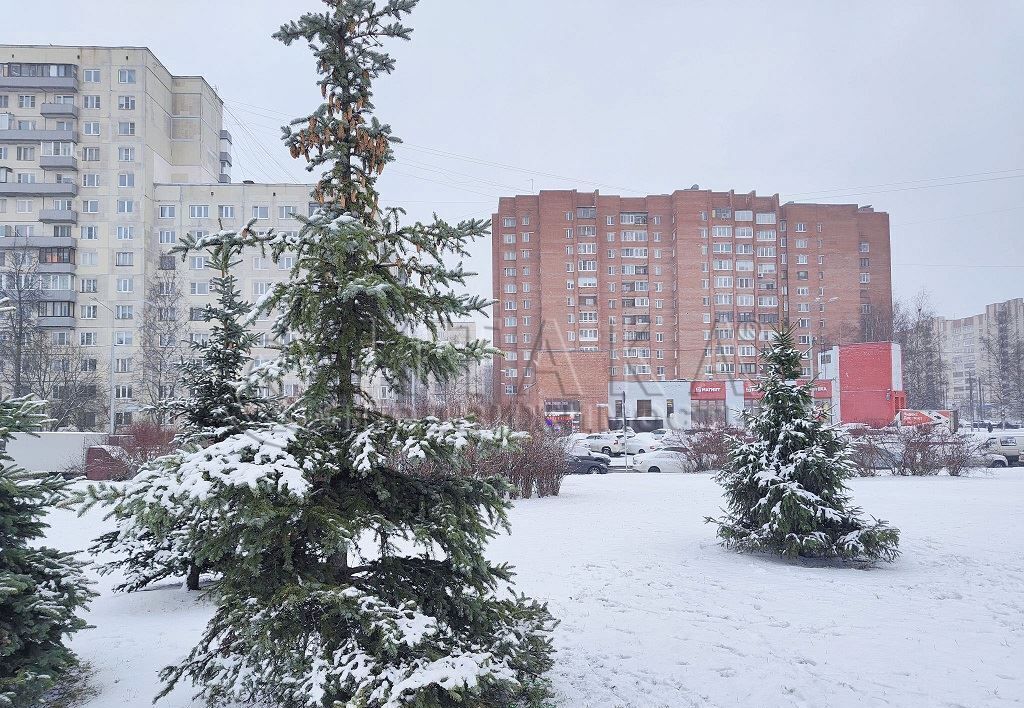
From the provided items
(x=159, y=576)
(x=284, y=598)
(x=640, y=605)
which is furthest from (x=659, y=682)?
(x=159, y=576)

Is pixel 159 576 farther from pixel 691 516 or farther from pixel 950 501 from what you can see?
pixel 950 501

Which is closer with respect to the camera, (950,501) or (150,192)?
(950,501)

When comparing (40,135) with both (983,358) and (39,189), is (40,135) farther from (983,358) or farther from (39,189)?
(983,358)

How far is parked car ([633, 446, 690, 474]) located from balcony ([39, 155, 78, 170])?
5239 centimetres

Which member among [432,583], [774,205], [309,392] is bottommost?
[432,583]

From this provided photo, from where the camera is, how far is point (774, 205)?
237 ft

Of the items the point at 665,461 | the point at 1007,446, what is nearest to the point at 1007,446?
the point at 1007,446

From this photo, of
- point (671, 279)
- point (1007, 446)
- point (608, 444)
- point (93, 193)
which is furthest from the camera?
point (671, 279)

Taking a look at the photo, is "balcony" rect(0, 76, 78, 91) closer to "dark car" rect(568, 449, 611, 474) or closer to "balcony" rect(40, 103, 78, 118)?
"balcony" rect(40, 103, 78, 118)

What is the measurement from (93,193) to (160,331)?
16521 mm

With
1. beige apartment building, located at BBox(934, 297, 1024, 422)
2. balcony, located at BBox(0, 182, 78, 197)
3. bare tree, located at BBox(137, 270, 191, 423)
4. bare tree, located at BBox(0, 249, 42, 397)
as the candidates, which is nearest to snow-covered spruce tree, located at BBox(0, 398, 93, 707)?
bare tree, located at BBox(0, 249, 42, 397)

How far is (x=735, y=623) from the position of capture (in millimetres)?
6305

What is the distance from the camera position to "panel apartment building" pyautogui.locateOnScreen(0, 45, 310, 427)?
51.8 meters

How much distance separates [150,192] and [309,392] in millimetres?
58046
